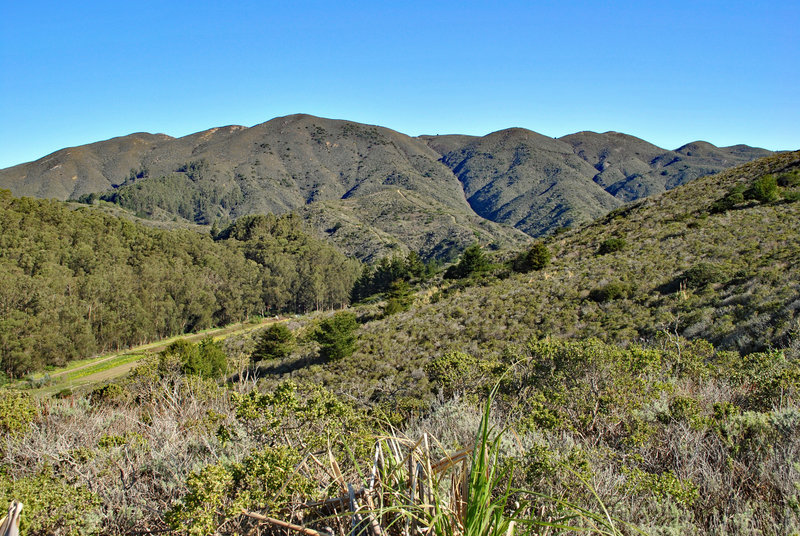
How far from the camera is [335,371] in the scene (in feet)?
49.0

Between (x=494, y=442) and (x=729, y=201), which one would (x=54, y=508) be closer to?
(x=494, y=442)

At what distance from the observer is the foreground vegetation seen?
159 cm

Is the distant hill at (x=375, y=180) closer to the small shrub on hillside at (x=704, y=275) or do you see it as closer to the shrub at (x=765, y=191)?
the shrub at (x=765, y=191)

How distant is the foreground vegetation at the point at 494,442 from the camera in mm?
1588

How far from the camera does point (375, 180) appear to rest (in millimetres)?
149125

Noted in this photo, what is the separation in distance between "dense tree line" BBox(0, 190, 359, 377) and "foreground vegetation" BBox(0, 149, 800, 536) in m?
30.1

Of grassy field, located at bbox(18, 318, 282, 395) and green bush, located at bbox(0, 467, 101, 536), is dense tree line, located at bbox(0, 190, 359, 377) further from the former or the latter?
green bush, located at bbox(0, 467, 101, 536)

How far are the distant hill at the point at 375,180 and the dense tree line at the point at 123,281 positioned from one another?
2512 centimetres

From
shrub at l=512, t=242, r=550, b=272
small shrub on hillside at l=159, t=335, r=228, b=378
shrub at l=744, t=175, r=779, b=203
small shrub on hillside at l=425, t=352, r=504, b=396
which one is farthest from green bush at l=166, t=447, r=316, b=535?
shrub at l=744, t=175, r=779, b=203

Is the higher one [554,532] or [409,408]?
[554,532]

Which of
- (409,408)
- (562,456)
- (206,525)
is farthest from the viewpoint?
(409,408)

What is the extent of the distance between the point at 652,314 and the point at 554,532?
12.1 m

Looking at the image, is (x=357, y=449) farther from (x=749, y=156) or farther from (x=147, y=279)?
(x=749, y=156)

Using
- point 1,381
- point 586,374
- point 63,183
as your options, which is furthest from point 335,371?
point 63,183
